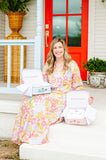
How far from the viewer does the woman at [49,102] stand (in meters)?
2.28

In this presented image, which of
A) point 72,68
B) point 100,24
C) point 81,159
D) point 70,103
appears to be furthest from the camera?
point 100,24

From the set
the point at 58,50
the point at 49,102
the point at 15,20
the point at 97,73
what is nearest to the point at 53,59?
the point at 58,50

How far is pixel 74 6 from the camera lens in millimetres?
4781

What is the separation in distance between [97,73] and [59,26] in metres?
1.20

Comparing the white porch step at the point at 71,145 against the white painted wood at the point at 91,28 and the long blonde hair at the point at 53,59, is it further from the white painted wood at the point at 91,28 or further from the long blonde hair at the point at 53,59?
the white painted wood at the point at 91,28

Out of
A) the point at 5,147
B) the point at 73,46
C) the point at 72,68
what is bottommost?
the point at 5,147

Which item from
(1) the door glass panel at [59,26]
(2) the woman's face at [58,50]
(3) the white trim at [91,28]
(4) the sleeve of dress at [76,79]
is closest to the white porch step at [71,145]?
(4) the sleeve of dress at [76,79]

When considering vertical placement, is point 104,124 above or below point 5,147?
above

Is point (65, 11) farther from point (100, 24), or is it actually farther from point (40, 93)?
point (40, 93)

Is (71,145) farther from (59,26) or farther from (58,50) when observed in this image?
(59,26)

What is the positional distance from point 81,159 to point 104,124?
0.50 m

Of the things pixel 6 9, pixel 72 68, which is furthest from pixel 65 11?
pixel 72 68

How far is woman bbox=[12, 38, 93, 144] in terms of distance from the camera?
7.47 feet

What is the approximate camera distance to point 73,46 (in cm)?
484
